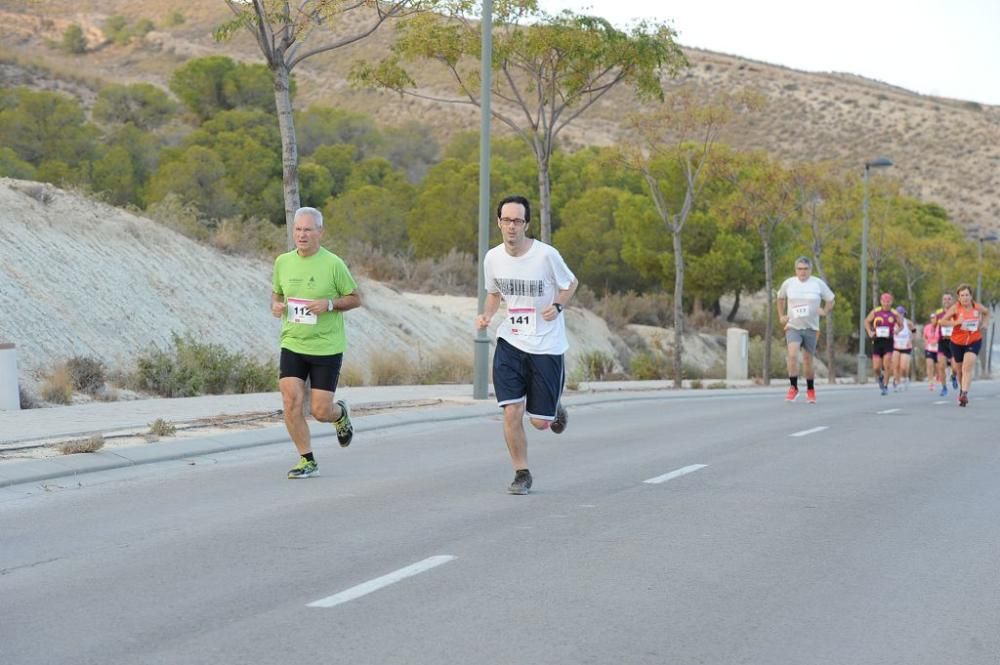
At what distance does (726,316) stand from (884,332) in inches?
1533

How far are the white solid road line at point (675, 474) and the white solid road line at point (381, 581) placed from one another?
13.4 feet

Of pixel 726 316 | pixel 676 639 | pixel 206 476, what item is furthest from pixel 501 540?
pixel 726 316

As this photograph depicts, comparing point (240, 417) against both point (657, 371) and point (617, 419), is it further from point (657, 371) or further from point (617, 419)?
point (657, 371)

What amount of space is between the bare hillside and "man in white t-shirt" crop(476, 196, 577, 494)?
85629 mm

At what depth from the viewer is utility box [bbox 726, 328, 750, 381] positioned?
147 ft

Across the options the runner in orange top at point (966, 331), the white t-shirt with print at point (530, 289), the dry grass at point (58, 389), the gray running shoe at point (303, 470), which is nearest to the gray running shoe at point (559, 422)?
the white t-shirt with print at point (530, 289)

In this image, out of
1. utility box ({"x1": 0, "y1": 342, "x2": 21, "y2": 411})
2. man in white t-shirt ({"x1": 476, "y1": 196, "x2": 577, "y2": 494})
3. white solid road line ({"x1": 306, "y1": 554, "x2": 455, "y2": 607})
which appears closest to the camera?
white solid road line ({"x1": 306, "y1": 554, "x2": 455, "y2": 607})

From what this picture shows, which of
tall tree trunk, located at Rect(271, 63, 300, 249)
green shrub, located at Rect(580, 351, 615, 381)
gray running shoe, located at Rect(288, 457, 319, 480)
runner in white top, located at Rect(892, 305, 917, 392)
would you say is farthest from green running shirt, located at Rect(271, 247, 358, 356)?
green shrub, located at Rect(580, 351, 615, 381)

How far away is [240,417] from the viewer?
55.3 feet

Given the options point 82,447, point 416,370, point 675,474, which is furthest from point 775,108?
point 82,447

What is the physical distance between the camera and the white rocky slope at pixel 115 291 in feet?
76.9

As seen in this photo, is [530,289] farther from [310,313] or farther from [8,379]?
[8,379]

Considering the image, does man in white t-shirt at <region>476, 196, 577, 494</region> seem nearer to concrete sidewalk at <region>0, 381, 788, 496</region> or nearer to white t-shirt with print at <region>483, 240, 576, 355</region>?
white t-shirt with print at <region>483, 240, 576, 355</region>

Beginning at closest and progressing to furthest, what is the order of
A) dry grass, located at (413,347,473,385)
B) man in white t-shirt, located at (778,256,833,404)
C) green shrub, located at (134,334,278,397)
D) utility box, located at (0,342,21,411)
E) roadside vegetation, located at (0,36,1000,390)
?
utility box, located at (0,342,21,411) → green shrub, located at (134,334,278,397) → man in white t-shirt, located at (778,256,833,404) → dry grass, located at (413,347,473,385) → roadside vegetation, located at (0,36,1000,390)
